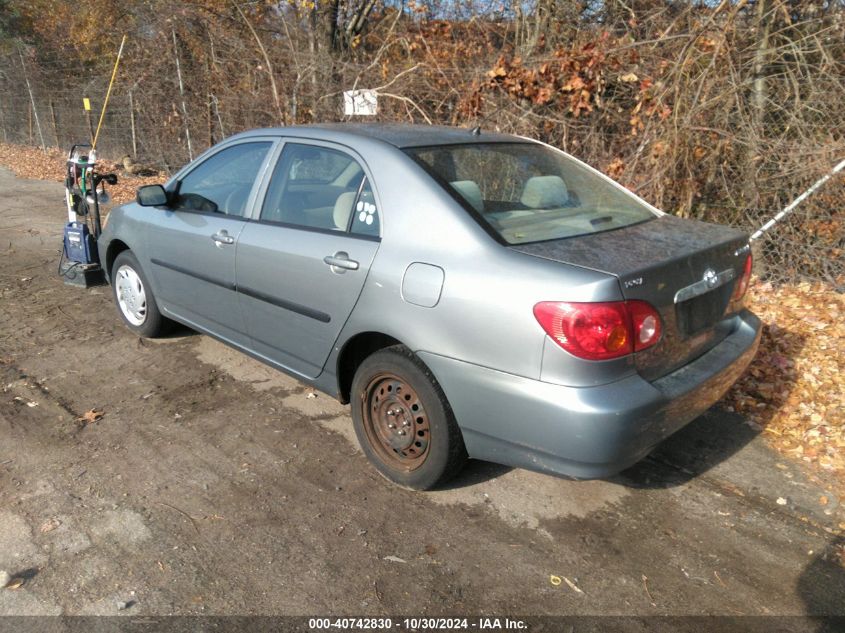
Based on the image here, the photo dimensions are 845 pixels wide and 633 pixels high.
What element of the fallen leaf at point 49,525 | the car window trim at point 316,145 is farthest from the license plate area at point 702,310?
the fallen leaf at point 49,525

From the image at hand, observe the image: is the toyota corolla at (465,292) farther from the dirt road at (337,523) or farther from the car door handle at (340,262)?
the dirt road at (337,523)

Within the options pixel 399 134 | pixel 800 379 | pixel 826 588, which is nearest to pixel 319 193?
pixel 399 134

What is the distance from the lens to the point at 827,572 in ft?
8.97

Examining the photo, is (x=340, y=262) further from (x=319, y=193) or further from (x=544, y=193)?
(x=544, y=193)

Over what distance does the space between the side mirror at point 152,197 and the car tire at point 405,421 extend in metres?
2.04

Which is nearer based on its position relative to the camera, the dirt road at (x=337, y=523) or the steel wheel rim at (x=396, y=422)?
the dirt road at (x=337, y=523)

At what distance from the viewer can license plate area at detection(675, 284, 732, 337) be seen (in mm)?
2824

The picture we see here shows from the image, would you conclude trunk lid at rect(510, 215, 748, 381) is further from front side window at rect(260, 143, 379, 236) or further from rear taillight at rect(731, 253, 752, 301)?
front side window at rect(260, 143, 379, 236)

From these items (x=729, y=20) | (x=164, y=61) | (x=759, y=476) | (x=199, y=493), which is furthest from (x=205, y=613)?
(x=164, y=61)

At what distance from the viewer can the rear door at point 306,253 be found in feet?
10.7

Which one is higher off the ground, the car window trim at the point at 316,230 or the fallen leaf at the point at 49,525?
the car window trim at the point at 316,230

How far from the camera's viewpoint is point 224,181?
4.25 m

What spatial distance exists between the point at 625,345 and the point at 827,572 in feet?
4.24

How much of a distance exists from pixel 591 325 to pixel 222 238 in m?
2.40
